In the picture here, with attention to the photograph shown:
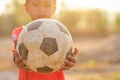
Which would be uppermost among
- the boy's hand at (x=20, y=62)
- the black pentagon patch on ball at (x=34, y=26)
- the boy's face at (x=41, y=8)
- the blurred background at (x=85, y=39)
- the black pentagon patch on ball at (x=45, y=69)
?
the blurred background at (x=85, y=39)

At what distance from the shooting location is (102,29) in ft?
70.7

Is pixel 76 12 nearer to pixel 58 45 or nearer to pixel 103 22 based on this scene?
pixel 103 22

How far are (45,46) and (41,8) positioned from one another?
53cm

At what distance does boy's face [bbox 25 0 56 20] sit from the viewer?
456 cm

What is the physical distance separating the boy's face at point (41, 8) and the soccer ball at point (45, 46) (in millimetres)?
368

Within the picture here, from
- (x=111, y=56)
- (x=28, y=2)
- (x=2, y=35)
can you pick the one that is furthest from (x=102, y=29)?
(x=28, y=2)

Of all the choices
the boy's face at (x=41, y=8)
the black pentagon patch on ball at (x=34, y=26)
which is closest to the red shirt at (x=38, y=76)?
the boy's face at (x=41, y=8)

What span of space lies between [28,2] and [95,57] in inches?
440

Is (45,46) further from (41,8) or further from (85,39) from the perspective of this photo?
(85,39)

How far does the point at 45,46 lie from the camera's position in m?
4.16

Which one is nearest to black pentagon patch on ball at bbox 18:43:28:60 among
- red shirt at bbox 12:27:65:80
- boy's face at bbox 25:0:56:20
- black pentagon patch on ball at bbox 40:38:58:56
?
black pentagon patch on ball at bbox 40:38:58:56

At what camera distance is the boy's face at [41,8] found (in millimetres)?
4562

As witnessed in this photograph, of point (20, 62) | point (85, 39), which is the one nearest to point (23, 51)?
point (20, 62)

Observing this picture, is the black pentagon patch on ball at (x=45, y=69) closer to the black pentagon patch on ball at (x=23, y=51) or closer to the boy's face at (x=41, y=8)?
the black pentagon patch on ball at (x=23, y=51)
